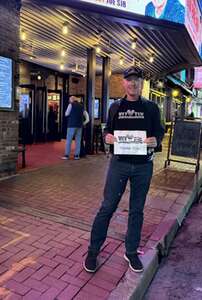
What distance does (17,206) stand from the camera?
4.84 m

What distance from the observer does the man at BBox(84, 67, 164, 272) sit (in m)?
3.02

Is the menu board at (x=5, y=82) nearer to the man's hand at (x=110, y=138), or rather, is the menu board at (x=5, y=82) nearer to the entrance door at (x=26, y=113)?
the man's hand at (x=110, y=138)

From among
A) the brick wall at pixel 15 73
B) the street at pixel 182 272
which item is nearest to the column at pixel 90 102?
the brick wall at pixel 15 73

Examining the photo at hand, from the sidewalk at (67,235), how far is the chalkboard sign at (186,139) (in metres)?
1.53

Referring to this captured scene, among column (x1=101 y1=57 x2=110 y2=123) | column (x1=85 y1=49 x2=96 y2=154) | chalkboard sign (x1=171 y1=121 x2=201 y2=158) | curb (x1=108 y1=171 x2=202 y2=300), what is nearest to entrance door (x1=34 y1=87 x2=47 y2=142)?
column (x1=101 y1=57 x2=110 y2=123)

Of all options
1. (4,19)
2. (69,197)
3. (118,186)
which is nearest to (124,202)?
(69,197)

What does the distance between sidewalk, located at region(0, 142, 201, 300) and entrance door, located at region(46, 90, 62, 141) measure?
7.46 m

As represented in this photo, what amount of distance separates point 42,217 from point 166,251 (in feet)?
5.35

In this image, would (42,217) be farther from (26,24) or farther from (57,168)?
(26,24)

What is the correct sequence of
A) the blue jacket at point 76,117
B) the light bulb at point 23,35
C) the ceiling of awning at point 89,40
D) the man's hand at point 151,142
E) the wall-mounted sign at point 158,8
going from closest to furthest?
the man's hand at point 151,142 → the wall-mounted sign at point 158,8 → the ceiling of awning at point 89,40 → the light bulb at point 23,35 → the blue jacket at point 76,117

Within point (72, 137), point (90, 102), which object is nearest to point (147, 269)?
point (72, 137)

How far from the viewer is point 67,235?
3.88 metres

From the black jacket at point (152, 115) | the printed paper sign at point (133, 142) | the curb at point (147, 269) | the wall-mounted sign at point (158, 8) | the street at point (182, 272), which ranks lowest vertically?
the street at point (182, 272)

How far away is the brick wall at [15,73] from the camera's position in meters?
6.19
